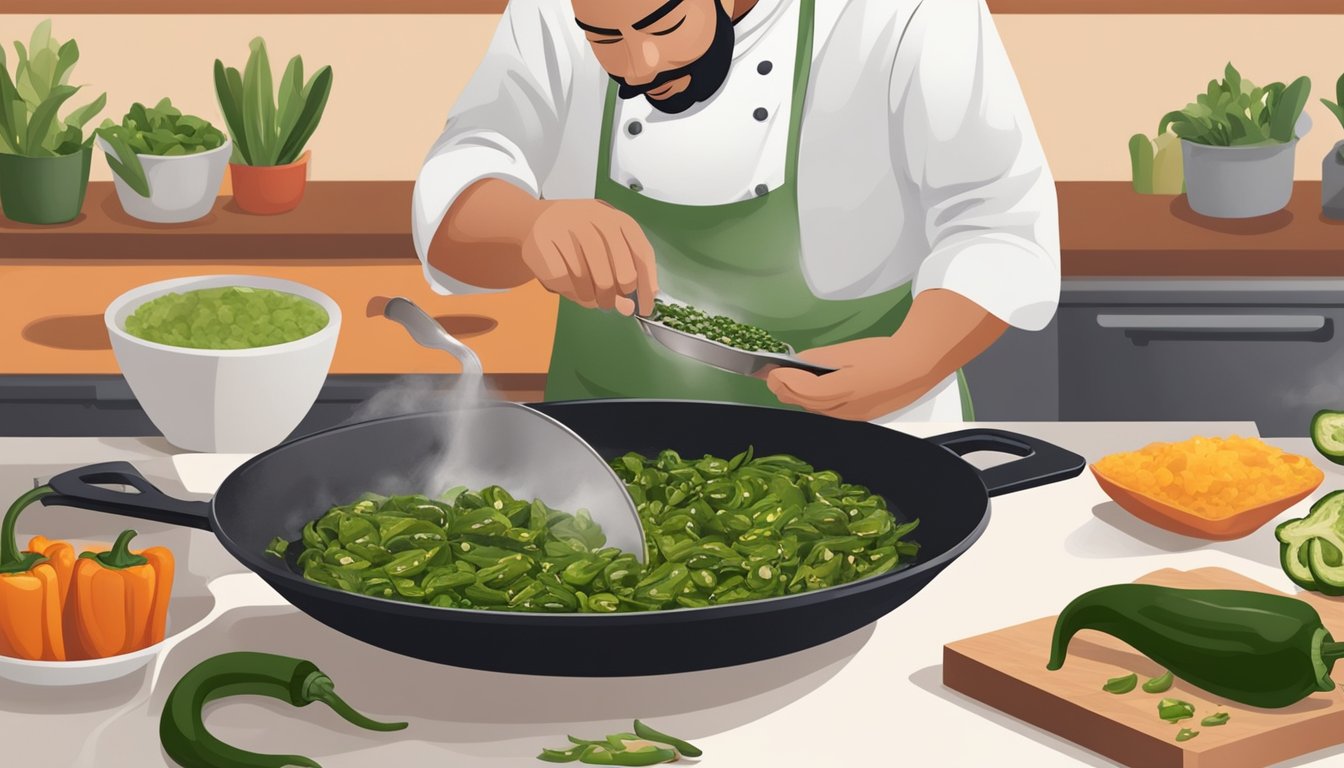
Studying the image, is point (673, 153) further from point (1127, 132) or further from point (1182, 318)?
point (1127, 132)

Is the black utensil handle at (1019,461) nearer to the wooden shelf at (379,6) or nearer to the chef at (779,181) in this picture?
the chef at (779,181)

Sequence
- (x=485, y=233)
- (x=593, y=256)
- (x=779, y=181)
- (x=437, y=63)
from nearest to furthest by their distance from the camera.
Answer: (x=593, y=256), (x=485, y=233), (x=779, y=181), (x=437, y=63)

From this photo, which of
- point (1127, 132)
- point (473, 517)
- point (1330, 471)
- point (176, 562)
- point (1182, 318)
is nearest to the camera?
point (473, 517)

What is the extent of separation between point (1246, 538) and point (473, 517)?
2.46ft

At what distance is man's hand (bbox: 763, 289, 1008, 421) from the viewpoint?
1887mm

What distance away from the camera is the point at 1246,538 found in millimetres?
1729

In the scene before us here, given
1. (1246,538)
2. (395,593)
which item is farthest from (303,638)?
(1246,538)

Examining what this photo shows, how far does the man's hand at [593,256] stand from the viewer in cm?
184

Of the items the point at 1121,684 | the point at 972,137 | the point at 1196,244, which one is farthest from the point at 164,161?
the point at 1121,684

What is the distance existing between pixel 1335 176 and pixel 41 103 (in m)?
2.30

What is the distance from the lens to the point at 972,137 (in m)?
2.12

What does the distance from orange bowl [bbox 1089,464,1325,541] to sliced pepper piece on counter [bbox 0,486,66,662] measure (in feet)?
3.12

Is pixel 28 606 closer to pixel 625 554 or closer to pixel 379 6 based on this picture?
pixel 625 554

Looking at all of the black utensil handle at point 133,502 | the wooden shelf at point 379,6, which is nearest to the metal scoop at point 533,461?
the black utensil handle at point 133,502
